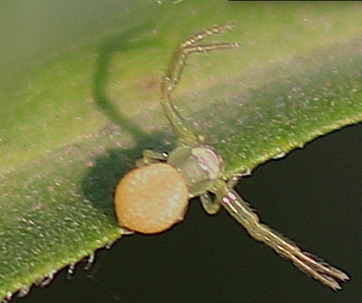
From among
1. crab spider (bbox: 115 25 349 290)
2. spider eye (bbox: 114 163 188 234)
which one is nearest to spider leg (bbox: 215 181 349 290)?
crab spider (bbox: 115 25 349 290)

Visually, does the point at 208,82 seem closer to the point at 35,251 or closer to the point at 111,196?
the point at 111,196

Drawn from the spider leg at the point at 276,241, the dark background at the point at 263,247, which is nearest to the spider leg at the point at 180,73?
the spider leg at the point at 276,241

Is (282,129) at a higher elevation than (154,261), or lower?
higher

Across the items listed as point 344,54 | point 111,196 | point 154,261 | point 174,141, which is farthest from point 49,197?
point 344,54

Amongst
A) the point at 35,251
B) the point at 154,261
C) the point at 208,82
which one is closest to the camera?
the point at 35,251

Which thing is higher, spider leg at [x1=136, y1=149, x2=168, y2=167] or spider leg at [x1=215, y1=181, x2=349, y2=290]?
spider leg at [x1=136, y1=149, x2=168, y2=167]

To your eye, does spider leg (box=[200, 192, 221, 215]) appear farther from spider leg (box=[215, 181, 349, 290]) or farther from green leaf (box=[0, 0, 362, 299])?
green leaf (box=[0, 0, 362, 299])

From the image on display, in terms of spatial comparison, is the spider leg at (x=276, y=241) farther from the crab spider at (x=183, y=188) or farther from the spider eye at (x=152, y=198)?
the spider eye at (x=152, y=198)
